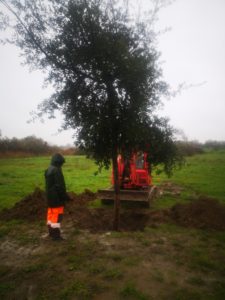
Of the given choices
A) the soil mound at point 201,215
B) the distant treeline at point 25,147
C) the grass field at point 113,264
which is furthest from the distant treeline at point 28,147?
the grass field at point 113,264

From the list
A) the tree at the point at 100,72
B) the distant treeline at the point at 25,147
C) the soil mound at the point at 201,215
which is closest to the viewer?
the tree at the point at 100,72

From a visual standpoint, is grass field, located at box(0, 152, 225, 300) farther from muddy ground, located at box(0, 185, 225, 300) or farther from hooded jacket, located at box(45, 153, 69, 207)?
hooded jacket, located at box(45, 153, 69, 207)

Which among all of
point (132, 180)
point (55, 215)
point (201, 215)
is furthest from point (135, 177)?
point (55, 215)

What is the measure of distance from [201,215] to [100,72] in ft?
21.4

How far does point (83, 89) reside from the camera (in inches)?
304

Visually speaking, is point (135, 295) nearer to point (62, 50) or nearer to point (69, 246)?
point (69, 246)

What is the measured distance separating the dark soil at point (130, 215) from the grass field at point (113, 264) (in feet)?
1.69

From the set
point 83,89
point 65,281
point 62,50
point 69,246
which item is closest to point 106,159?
point 83,89

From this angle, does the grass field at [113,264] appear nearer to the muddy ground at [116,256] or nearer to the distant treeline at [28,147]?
the muddy ground at [116,256]

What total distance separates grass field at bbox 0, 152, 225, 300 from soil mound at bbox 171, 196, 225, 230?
0.57 m

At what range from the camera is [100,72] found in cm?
746

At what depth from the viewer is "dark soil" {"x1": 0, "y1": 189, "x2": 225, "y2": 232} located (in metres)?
9.15

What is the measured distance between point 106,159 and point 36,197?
484 cm

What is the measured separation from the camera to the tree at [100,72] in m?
7.13
